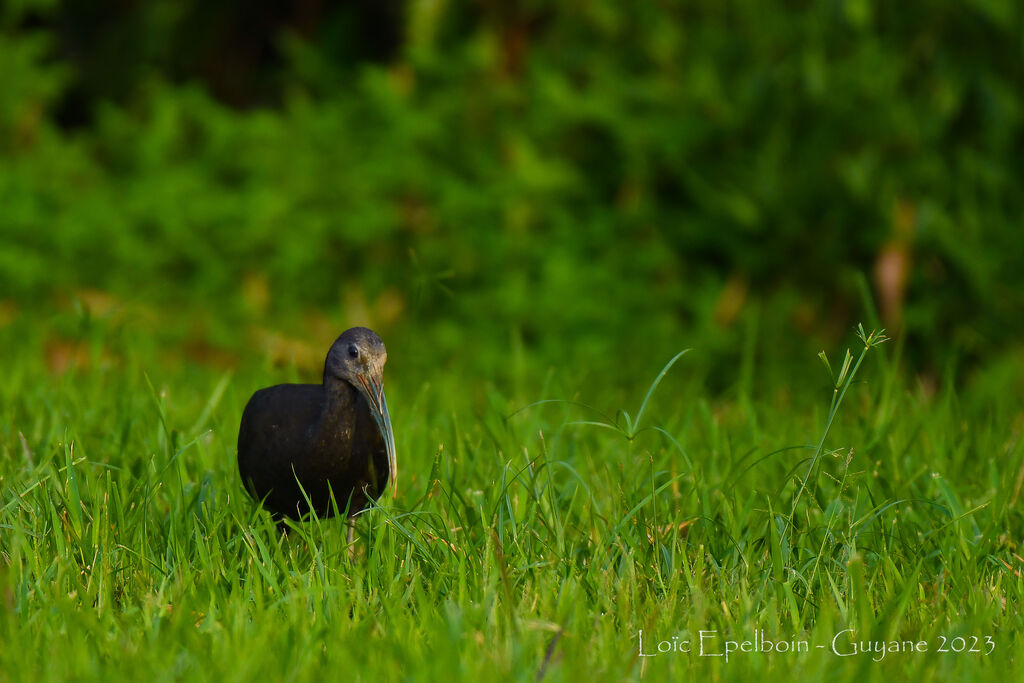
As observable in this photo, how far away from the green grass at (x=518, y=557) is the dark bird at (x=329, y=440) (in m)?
0.10

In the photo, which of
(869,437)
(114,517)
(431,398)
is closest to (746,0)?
(431,398)

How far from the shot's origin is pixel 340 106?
7.15 meters

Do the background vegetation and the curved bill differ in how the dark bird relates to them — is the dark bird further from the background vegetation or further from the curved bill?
the background vegetation

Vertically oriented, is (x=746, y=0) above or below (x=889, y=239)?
above

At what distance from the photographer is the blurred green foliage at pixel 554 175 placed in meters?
5.93

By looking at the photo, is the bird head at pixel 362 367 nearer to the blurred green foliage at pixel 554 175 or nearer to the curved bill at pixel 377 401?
the curved bill at pixel 377 401

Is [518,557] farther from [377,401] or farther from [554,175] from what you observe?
[554,175]

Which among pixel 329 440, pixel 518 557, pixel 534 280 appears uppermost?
pixel 329 440

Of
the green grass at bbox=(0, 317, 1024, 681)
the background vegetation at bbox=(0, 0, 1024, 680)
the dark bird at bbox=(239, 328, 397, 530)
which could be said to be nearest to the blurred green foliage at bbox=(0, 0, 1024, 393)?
the background vegetation at bbox=(0, 0, 1024, 680)

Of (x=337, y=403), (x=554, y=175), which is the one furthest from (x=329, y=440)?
(x=554, y=175)

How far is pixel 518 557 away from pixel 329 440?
0.53 meters

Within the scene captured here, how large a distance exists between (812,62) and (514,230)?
70.0 inches

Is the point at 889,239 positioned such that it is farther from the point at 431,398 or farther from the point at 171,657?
the point at 171,657

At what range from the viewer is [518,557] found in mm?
2635
